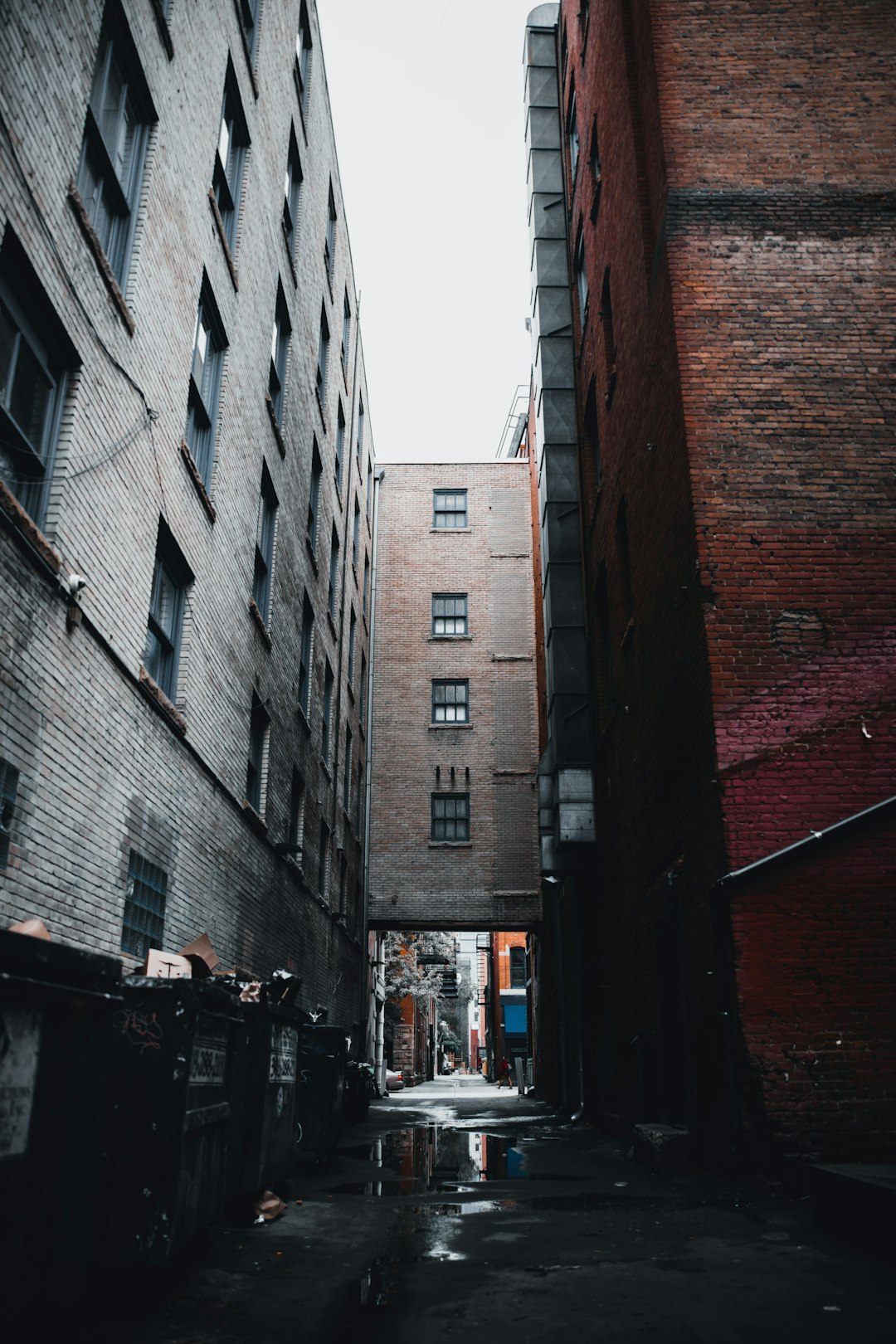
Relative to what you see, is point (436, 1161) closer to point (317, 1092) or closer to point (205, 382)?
point (317, 1092)

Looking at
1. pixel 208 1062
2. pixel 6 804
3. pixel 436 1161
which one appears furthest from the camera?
pixel 436 1161

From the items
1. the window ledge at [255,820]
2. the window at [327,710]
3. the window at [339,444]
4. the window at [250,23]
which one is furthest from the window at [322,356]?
the window ledge at [255,820]

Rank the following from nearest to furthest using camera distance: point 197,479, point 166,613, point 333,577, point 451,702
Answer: point 166,613, point 197,479, point 333,577, point 451,702

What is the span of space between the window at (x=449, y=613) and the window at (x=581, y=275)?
12.8 meters

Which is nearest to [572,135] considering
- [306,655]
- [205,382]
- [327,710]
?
[306,655]

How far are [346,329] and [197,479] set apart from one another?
54.6 ft

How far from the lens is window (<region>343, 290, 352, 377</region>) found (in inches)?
998

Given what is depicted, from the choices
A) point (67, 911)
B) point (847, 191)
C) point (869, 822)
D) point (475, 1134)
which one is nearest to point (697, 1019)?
point (869, 822)

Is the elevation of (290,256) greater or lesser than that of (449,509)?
lesser

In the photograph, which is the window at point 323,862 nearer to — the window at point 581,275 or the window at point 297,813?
the window at point 297,813

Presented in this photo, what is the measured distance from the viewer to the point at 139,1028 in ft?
15.7

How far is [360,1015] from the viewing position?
26641 millimetres

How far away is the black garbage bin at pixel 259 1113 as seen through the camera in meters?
6.63

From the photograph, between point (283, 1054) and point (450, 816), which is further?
point (450, 816)
